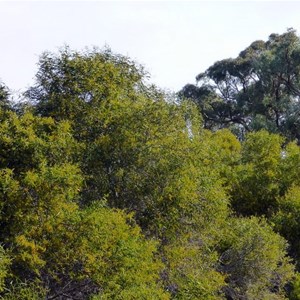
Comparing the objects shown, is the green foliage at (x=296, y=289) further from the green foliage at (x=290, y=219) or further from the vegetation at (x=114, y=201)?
the green foliage at (x=290, y=219)

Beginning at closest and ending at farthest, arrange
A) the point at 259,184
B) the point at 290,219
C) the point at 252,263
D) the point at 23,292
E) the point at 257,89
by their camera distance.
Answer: the point at 23,292 < the point at 252,263 < the point at 290,219 < the point at 259,184 < the point at 257,89

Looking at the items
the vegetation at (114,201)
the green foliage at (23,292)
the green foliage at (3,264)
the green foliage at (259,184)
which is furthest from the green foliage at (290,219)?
the green foliage at (3,264)

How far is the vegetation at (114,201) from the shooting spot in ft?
39.0

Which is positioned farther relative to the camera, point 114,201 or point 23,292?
point 114,201

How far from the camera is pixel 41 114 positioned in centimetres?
1438

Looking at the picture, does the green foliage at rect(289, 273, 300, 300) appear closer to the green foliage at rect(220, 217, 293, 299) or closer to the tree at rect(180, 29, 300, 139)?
the green foliage at rect(220, 217, 293, 299)

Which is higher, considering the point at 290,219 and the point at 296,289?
the point at 290,219

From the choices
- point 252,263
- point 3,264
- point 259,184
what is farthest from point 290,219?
point 3,264

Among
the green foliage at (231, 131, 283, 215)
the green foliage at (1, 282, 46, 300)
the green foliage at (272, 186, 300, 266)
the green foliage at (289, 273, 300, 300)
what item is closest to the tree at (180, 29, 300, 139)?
the green foliage at (231, 131, 283, 215)

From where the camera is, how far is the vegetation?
39.0 ft

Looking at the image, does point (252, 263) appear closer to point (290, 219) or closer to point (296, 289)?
point (296, 289)

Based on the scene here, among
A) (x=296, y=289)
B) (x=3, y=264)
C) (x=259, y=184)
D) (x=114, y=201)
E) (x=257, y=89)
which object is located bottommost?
(x=296, y=289)

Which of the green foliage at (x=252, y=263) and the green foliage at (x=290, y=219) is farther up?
the green foliage at (x=290, y=219)

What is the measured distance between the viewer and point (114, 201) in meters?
14.2
